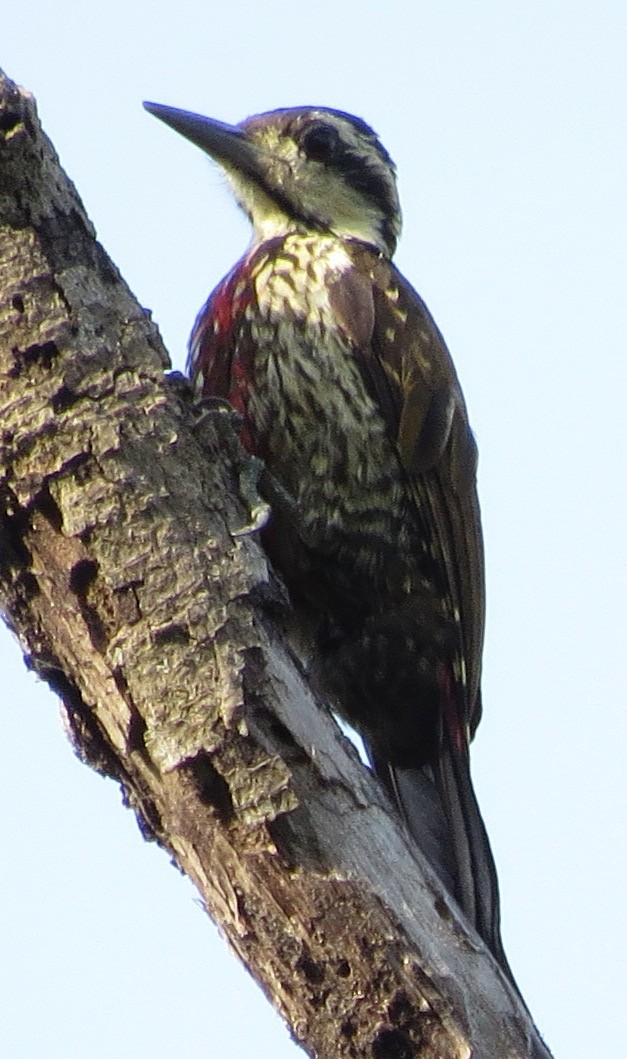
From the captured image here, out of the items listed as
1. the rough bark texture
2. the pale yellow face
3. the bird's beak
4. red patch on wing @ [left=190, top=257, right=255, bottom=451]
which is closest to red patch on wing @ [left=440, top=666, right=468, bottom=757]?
red patch on wing @ [left=190, top=257, right=255, bottom=451]

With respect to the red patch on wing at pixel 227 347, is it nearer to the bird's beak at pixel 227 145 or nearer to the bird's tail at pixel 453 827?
the bird's beak at pixel 227 145

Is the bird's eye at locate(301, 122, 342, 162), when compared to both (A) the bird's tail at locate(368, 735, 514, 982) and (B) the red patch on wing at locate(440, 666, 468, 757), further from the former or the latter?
(A) the bird's tail at locate(368, 735, 514, 982)

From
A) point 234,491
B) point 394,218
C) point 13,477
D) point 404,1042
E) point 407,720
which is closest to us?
point 404,1042

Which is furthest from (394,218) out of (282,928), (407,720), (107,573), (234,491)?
(282,928)

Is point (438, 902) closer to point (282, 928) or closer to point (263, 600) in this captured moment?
point (282, 928)

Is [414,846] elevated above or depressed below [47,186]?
below

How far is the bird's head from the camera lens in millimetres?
4289

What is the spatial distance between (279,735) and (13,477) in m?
0.62

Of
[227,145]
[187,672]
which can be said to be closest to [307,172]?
[227,145]

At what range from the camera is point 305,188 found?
4340mm

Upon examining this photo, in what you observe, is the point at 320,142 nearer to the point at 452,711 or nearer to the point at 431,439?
the point at 431,439

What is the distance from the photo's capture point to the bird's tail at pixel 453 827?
121 inches

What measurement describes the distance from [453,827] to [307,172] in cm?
208

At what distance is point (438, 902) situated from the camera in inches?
94.6
